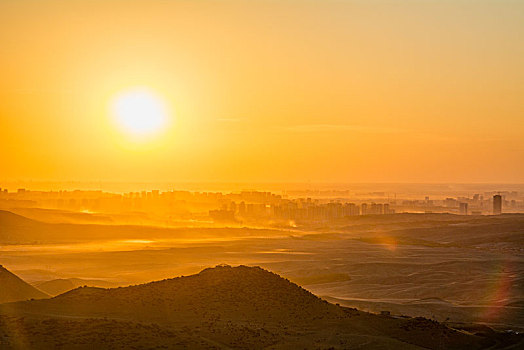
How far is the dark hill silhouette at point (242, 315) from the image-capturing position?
2120 cm

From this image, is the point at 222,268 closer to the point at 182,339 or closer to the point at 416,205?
the point at 182,339

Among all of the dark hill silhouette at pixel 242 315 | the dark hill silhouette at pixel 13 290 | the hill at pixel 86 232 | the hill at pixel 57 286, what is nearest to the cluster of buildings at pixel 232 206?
the hill at pixel 86 232

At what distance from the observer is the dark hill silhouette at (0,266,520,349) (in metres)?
21.2

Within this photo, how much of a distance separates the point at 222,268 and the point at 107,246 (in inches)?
2323

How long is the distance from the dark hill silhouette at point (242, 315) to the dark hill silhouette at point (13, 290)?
21.9 ft

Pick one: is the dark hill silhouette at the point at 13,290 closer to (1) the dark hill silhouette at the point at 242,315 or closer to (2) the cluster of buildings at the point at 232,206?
(1) the dark hill silhouette at the point at 242,315

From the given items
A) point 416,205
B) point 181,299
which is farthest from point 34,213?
point 181,299

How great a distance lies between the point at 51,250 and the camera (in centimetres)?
7700

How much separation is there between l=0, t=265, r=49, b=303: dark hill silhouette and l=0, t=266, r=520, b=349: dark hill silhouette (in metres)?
6.66

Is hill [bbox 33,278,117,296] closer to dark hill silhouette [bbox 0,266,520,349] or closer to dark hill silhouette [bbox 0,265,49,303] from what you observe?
dark hill silhouette [bbox 0,265,49,303]

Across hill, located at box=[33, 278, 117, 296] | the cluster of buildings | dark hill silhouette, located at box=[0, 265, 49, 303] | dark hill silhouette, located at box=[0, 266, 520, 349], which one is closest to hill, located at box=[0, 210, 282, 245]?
the cluster of buildings

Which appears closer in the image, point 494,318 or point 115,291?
point 115,291

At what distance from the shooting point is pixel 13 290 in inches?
1254

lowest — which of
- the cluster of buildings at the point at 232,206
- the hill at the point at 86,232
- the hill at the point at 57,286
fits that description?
the hill at the point at 57,286
